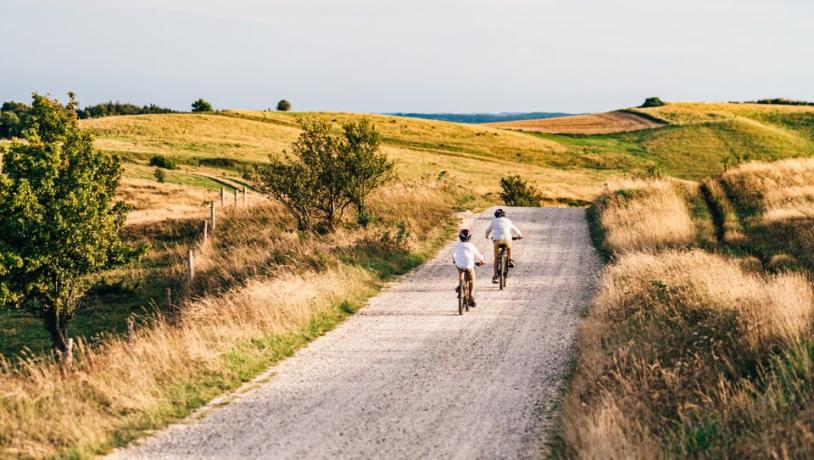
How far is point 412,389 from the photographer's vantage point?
10453 millimetres

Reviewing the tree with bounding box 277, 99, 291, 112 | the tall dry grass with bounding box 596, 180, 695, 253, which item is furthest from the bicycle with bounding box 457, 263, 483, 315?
the tree with bounding box 277, 99, 291, 112

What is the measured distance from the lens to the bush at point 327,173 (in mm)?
27656

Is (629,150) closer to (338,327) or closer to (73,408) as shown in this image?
(338,327)

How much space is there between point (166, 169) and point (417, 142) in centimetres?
3461

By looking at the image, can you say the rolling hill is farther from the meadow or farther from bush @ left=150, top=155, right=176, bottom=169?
bush @ left=150, top=155, right=176, bottom=169

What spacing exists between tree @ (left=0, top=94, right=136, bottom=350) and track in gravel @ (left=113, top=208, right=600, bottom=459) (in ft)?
28.7

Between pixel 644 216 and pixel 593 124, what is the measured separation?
292 feet

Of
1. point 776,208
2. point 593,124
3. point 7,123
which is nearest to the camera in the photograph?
point 776,208

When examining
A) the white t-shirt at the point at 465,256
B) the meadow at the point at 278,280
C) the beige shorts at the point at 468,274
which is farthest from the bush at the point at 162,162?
the beige shorts at the point at 468,274

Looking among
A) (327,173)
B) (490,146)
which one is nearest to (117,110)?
(490,146)

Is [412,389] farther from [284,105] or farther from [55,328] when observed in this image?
[284,105]

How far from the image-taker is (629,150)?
8506cm

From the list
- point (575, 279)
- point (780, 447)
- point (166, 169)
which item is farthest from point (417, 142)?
point (780, 447)

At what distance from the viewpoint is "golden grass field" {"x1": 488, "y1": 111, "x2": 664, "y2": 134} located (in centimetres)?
10393
